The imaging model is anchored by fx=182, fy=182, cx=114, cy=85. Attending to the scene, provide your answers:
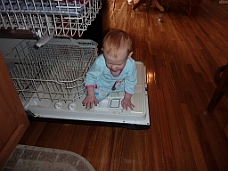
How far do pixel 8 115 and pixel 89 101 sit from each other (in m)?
0.30

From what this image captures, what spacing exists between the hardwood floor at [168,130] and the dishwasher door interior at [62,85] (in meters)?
0.13

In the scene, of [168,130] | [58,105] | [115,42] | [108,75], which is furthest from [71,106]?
[168,130]

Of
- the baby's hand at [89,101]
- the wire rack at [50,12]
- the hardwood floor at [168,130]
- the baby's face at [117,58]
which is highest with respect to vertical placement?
the wire rack at [50,12]

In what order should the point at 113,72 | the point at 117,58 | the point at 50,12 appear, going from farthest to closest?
the point at 113,72
the point at 117,58
the point at 50,12

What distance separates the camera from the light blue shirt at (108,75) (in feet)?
2.59

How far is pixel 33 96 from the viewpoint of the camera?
837 millimetres

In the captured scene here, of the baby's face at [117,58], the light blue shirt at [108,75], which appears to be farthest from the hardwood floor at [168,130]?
the baby's face at [117,58]

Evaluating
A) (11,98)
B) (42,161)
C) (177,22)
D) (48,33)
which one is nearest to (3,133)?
(11,98)

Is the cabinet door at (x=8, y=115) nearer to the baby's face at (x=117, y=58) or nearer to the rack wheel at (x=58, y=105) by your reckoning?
the rack wheel at (x=58, y=105)

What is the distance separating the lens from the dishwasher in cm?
61

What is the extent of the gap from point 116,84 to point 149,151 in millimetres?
336

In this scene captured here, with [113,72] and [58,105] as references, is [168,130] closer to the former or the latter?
[113,72]

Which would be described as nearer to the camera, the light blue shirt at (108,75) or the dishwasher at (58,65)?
the dishwasher at (58,65)

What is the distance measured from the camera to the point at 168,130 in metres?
0.89
